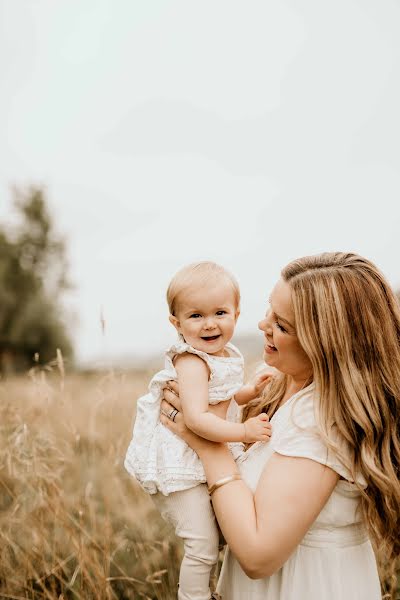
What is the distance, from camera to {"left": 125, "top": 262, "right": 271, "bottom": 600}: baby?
7.11 feet

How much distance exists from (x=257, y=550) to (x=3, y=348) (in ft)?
75.7

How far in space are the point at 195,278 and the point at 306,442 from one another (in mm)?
795

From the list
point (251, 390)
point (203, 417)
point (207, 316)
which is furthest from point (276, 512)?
point (207, 316)

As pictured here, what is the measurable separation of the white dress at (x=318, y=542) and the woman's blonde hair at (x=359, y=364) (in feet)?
0.20

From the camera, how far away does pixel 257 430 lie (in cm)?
206

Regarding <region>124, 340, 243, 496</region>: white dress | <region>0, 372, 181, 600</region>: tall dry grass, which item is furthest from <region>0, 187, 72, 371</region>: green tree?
<region>124, 340, 243, 496</region>: white dress

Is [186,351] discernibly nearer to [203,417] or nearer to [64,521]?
[203,417]

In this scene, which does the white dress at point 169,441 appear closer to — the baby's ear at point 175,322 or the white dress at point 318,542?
the baby's ear at point 175,322

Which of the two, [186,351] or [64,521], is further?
[64,521]

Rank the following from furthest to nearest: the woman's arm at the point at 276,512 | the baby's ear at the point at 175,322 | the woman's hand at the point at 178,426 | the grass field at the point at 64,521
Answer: the grass field at the point at 64,521
the baby's ear at the point at 175,322
the woman's hand at the point at 178,426
the woman's arm at the point at 276,512

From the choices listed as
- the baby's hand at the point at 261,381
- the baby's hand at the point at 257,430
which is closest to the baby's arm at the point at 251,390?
the baby's hand at the point at 261,381

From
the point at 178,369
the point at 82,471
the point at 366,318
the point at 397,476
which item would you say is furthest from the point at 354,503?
the point at 82,471

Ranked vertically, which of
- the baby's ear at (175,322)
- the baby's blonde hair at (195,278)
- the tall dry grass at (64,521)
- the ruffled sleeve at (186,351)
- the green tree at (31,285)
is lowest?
the tall dry grass at (64,521)

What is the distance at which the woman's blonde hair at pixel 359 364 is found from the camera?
1921 millimetres
